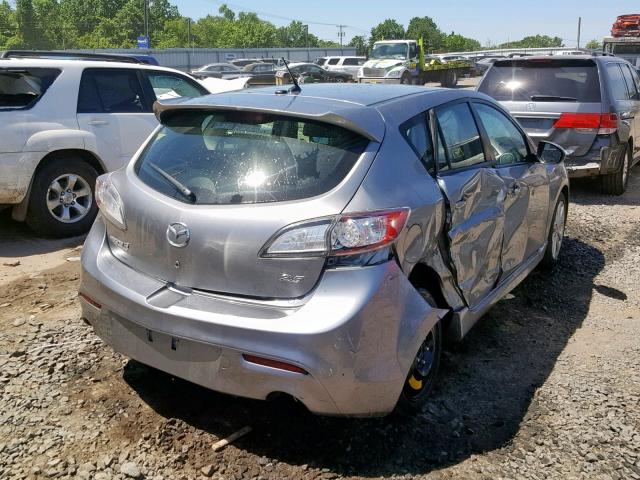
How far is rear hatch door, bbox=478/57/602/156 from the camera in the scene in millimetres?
8125

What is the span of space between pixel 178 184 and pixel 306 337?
1029mm

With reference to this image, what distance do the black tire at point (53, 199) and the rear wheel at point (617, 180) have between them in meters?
6.57

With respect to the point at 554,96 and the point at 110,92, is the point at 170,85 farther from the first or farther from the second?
the point at 554,96

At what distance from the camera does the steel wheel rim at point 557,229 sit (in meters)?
5.49

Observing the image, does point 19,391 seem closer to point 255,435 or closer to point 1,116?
point 255,435

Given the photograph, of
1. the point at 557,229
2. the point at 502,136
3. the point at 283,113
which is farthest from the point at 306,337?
the point at 557,229

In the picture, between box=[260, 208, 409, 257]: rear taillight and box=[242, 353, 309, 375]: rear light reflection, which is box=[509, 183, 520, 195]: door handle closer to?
box=[260, 208, 409, 257]: rear taillight

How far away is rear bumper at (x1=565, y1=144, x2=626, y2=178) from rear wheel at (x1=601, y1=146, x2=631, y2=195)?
0.31m

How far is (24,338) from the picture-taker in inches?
155

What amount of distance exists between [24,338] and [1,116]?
2.78m

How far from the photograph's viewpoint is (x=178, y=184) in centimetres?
304

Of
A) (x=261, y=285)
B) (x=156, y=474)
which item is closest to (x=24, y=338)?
(x=156, y=474)

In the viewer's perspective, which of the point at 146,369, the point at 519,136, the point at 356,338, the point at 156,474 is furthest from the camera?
the point at 519,136

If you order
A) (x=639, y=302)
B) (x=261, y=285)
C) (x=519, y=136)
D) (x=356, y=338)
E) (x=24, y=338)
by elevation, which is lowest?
(x=639, y=302)
